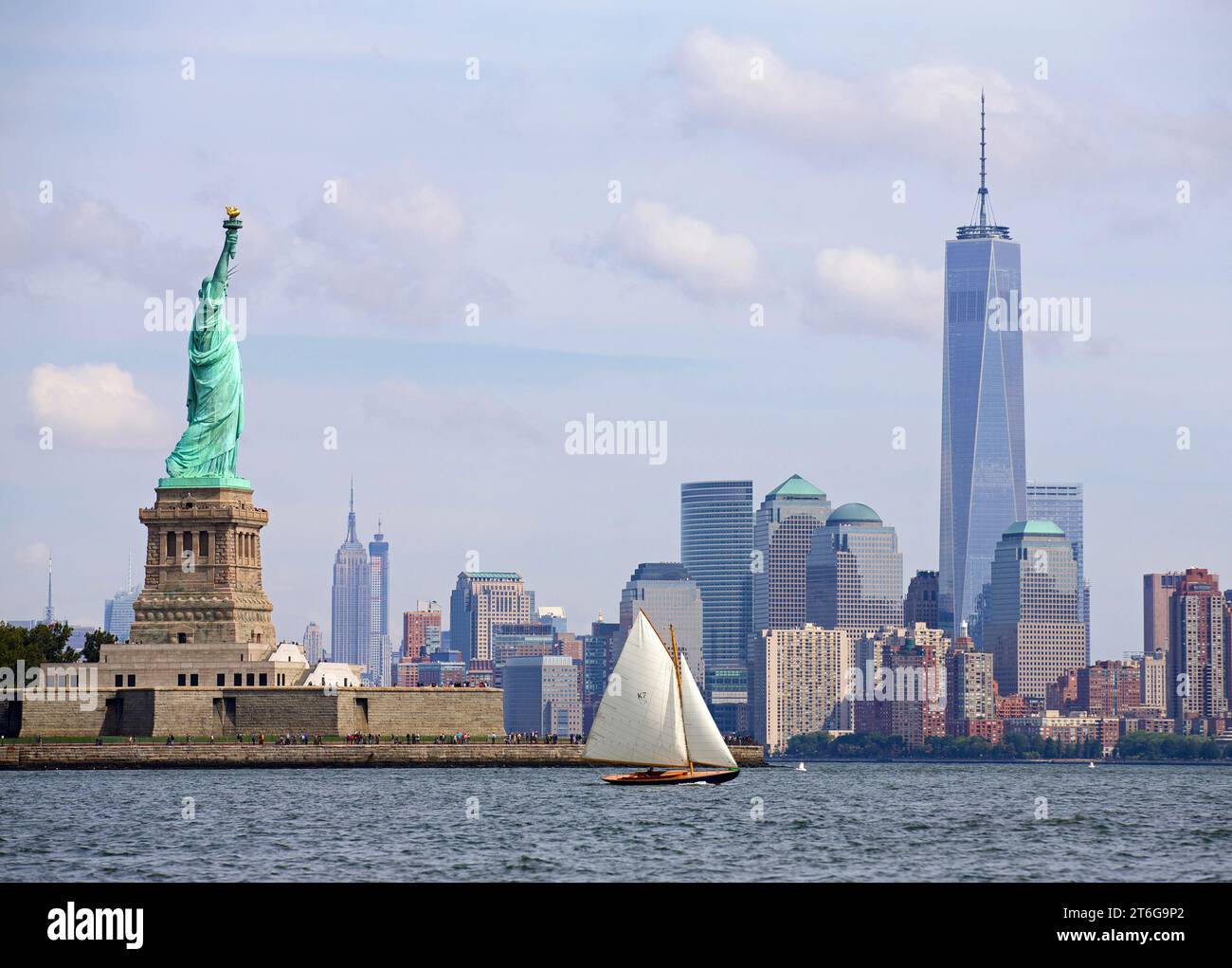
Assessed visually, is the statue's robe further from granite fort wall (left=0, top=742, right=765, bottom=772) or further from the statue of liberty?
granite fort wall (left=0, top=742, right=765, bottom=772)

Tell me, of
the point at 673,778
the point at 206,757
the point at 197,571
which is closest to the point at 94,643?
the point at 197,571

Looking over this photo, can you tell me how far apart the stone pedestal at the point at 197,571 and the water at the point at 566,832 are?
59.8 ft

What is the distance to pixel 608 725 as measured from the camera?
11831cm

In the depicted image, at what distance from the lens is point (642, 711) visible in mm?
116812

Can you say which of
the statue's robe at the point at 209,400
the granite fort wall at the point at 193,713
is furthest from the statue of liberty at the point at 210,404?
the granite fort wall at the point at 193,713

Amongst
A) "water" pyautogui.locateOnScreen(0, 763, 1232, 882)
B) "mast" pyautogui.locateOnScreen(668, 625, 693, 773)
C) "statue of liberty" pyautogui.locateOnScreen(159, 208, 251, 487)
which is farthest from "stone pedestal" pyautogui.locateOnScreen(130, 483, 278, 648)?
"mast" pyautogui.locateOnScreen(668, 625, 693, 773)

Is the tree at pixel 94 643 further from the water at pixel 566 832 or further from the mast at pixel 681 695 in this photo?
the mast at pixel 681 695

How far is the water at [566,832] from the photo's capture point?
71.8 meters

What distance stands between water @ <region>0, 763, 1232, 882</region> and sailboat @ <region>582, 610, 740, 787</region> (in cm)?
172

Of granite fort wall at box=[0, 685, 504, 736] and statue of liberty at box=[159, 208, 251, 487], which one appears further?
statue of liberty at box=[159, 208, 251, 487]

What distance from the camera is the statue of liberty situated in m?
157

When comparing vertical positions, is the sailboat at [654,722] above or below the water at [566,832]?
above
